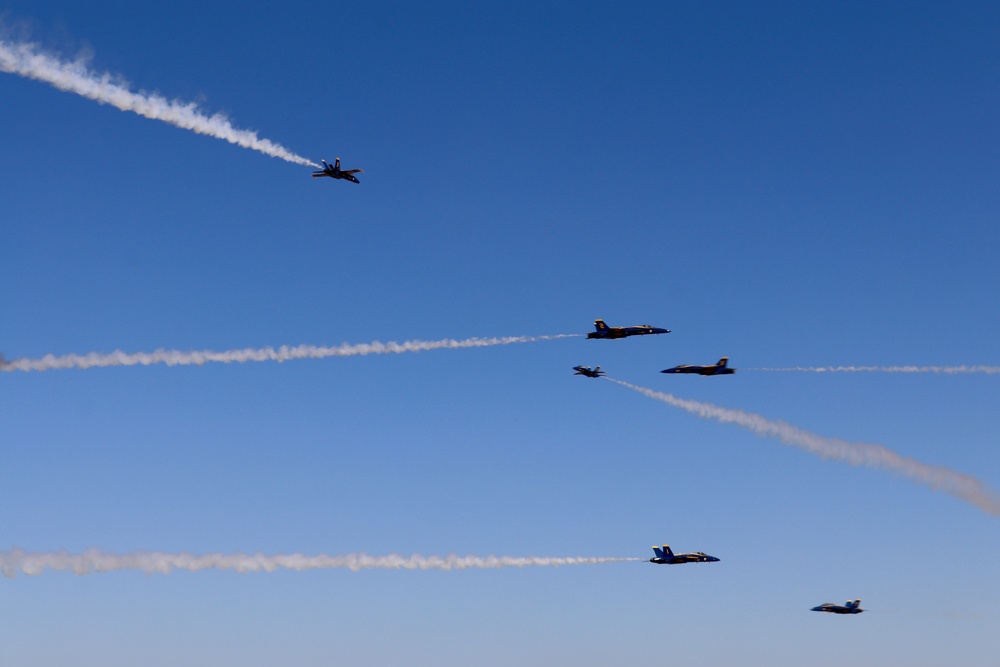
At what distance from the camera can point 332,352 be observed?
11844cm

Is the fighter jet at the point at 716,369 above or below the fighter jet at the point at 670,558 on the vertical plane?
above

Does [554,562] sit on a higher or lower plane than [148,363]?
lower

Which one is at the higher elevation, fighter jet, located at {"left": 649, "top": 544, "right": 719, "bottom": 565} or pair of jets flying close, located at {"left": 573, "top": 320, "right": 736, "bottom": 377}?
pair of jets flying close, located at {"left": 573, "top": 320, "right": 736, "bottom": 377}

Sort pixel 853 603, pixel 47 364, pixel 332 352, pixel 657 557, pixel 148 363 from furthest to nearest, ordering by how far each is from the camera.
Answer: pixel 853 603
pixel 657 557
pixel 332 352
pixel 148 363
pixel 47 364

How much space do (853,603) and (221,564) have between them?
114 metres

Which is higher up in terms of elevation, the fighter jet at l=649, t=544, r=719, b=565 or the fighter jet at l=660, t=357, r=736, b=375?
the fighter jet at l=660, t=357, r=736, b=375

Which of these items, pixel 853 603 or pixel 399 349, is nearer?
pixel 399 349

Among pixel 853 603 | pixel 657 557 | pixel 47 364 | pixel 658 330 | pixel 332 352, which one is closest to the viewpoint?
pixel 47 364

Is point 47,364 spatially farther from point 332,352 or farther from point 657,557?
point 657,557

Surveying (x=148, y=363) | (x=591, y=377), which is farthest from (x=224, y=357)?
(x=591, y=377)

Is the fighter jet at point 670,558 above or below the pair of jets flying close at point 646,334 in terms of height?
below

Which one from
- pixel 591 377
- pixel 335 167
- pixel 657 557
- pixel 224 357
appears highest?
pixel 335 167

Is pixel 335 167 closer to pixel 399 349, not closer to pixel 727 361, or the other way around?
pixel 399 349

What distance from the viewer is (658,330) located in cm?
13188
